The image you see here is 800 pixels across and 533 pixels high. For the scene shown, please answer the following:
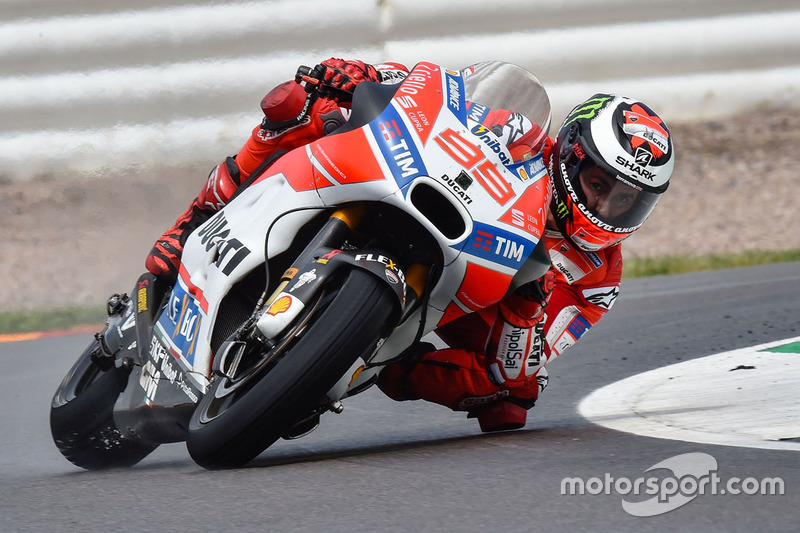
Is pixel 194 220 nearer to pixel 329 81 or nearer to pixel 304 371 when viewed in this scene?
pixel 329 81

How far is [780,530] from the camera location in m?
2.28

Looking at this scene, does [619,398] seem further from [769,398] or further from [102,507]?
[102,507]

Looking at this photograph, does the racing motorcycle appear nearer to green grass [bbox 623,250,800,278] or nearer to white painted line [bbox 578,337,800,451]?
white painted line [bbox 578,337,800,451]

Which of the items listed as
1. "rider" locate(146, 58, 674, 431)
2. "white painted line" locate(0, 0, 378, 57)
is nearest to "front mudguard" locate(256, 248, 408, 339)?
"rider" locate(146, 58, 674, 431)

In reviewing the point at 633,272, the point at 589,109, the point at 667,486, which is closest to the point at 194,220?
the point at 589,109

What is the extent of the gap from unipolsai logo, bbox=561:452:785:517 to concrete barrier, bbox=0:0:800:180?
6.04m

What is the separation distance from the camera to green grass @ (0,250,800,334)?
6910 mm

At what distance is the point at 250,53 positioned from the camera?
8.47 metres

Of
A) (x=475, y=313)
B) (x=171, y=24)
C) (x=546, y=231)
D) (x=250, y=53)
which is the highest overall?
(x=171, y=24)

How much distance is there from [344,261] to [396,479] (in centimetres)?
56

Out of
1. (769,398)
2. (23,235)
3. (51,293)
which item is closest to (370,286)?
(769,398)

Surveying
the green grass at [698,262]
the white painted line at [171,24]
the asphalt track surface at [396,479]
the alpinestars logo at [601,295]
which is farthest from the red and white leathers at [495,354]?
the white painted line at [171,24]

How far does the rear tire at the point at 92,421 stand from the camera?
378cm

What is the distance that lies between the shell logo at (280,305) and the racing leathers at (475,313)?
0.62 meters
